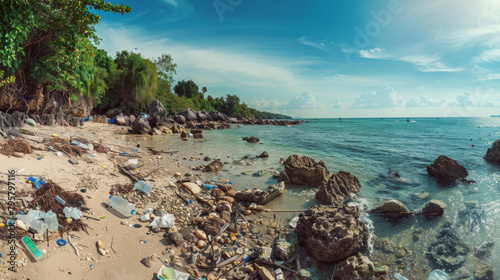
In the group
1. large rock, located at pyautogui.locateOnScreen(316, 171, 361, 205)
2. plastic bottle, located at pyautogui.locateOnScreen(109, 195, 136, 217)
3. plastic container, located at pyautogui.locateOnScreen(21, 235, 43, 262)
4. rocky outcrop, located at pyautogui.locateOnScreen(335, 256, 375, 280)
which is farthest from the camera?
large rock, located at pyautogui.locateOnScreen(316, 171, 361, 205)

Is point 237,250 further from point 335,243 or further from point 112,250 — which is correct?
point 112,250

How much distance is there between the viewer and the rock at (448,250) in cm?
384

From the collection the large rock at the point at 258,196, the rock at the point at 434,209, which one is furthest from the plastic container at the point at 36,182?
the rock at the point at 434,209

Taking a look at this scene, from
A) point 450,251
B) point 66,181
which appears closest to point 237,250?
point 66,181

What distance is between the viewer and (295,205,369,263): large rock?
3.56 m

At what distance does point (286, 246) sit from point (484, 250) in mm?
3848

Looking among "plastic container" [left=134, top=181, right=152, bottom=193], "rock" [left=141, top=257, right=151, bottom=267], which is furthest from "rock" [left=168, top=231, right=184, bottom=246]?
"plastic container" [left=134, top=181, right=152, bottom=193]

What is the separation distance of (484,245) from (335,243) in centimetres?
338

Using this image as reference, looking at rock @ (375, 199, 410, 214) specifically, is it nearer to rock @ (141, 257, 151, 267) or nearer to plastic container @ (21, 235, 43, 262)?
rock @ (141, 257, 151, 267)

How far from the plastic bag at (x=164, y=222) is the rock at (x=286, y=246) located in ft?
6.10

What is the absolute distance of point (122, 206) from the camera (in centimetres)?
405

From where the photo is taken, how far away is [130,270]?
9.61 ft

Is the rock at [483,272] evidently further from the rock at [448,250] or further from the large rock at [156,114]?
the large rock at [156,114]

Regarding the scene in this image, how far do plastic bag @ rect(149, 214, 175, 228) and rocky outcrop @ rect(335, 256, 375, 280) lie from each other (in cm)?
280
